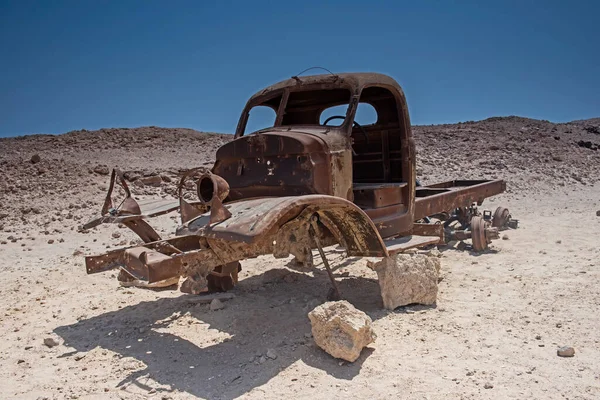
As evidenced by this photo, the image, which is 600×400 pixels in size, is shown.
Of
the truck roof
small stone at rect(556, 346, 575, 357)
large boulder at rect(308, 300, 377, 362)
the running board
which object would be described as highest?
the truck roof

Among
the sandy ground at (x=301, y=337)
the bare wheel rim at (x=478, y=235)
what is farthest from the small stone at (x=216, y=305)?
the bare wheel rim at (x=478, y=235)

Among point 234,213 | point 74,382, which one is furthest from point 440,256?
point 74,382

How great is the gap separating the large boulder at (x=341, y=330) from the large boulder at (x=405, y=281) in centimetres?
102

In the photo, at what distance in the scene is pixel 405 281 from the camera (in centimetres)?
480

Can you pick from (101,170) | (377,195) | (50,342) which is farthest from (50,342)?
(101,170)

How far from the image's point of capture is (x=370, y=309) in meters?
4.91

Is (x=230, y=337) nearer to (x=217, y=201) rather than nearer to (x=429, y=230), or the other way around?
(x=217, y=201)

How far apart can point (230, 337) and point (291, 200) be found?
4.67 feet

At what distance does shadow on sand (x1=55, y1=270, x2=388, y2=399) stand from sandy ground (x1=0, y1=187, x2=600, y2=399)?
2 centimetres

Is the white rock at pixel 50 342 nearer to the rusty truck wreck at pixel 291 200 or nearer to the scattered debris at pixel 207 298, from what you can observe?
the rusty truck wreck at pixel 291 200

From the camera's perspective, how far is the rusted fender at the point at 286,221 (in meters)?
3.59

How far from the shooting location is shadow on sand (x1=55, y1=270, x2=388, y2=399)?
365cm

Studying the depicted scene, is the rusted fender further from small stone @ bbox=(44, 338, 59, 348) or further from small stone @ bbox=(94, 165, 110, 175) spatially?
small stone @ bbox=(94, 165, 110, 175)

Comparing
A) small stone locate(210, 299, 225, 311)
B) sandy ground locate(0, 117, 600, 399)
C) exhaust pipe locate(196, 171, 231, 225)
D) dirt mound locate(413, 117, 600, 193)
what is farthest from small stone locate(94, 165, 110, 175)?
exhaust pipe locate(196, 171, 231, 225)
